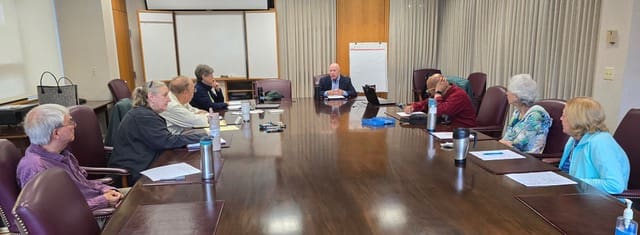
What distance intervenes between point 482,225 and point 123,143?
2.14m

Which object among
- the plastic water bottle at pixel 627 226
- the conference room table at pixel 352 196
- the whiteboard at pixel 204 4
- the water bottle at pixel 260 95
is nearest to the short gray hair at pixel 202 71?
the water bottle at pixel 260 95

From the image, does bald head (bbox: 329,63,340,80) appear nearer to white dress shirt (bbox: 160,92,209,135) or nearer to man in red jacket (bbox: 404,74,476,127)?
man in red jacket (bbox: 404,74,476,127)

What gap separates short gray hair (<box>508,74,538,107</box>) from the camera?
283 cm

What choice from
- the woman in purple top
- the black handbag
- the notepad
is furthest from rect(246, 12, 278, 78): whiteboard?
the woman in purple top

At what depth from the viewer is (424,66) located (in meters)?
6.69

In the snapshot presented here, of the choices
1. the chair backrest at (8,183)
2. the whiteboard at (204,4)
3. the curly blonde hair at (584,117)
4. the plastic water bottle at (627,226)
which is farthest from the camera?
the whiteboard at (204,4)

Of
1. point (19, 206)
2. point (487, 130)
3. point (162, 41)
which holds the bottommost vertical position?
point (487, 130)

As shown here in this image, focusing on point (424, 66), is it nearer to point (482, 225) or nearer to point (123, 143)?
point (123, 143)

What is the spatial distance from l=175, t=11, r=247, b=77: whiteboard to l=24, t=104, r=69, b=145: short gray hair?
14.3 ft

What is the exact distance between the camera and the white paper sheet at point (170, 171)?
1.89 metres

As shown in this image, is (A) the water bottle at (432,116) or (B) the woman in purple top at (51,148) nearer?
(B) the woman in purple top at (51,148)

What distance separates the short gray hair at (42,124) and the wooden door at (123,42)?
154 inches

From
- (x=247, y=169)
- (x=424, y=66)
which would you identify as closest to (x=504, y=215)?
(x=247, y=169)

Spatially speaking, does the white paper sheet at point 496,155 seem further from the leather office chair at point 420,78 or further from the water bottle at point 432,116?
the leather office chair at point 420,78
